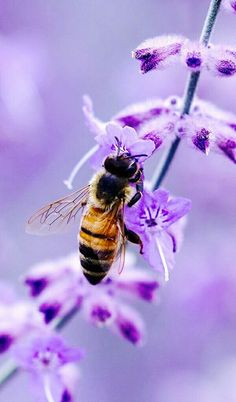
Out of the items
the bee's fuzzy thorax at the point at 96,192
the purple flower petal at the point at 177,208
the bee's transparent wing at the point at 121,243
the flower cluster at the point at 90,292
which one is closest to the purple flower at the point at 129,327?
the flower cluster at the point at 90,292

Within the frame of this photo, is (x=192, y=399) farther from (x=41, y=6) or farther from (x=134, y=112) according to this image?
(x=41, y=6)

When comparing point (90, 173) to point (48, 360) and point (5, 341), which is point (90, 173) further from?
point (48, 360)

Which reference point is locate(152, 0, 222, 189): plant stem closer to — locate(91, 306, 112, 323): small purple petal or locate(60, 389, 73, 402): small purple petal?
locate(91, 306, 112, 323): small purple petal

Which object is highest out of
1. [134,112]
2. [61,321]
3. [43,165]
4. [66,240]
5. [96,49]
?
[96,49]

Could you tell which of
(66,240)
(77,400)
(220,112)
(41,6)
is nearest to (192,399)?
(77,400)

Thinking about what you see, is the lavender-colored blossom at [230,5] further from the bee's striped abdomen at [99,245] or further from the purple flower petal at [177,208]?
the bee's striped abdomen at [99,245]

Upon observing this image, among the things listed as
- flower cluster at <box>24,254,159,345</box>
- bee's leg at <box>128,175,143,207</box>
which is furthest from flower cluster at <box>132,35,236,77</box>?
flower cluster at <box>24,254,159,345</box>
